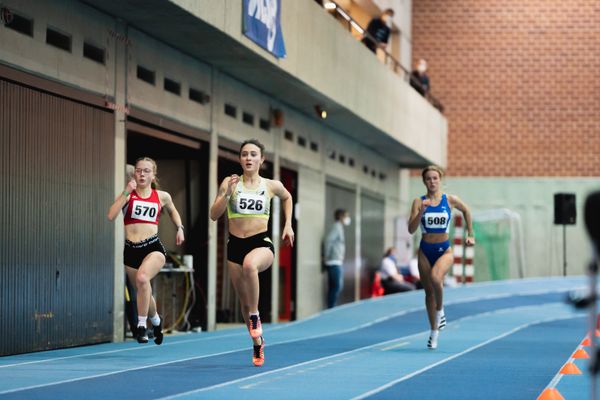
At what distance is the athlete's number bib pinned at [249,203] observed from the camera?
513 inches

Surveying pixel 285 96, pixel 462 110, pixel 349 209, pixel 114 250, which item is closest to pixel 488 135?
pixel 462 110

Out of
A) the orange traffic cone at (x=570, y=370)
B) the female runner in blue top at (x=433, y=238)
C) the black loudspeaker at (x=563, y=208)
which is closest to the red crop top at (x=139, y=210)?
the female runner in blue top at (x=433, y=238)

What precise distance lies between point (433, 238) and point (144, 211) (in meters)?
3.70

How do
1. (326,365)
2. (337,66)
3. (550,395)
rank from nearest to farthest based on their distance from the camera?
(550,395) → (326,365) → (337,66)

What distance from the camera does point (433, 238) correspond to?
1614 centimetres

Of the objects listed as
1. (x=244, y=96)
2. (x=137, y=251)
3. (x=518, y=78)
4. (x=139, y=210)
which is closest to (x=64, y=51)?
(x=139, y=210)

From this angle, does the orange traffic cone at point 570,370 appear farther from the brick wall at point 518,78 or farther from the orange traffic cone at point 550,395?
the brick wall at point 518,78

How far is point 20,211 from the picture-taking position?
47.8ft

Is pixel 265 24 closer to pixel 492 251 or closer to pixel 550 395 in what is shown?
pixel 550 395

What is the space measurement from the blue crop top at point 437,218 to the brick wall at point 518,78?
1088 inches

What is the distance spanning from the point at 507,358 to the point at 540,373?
2.11 meters

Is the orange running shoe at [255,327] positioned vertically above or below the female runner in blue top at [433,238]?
below

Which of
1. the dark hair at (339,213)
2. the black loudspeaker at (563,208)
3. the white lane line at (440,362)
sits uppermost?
the black loudspeaker at (563,208)

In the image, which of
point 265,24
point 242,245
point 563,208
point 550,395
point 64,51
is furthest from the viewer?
point 563,208
